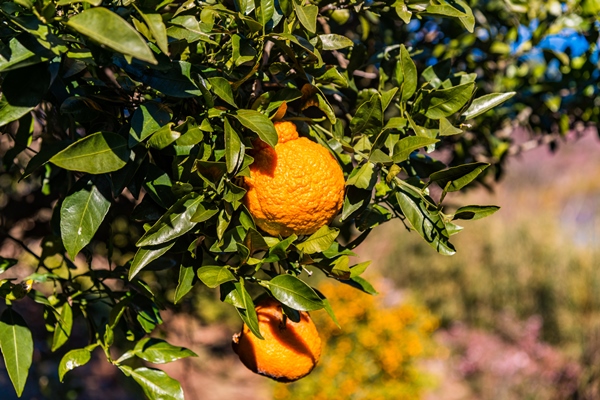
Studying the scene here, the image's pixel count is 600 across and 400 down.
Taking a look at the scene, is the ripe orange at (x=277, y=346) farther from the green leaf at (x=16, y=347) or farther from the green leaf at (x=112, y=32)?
the green leaf at (x=112, y=32)

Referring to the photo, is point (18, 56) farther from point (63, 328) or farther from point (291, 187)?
point (63, 328)

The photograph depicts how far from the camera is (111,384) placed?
13.0ft

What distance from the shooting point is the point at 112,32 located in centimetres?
46

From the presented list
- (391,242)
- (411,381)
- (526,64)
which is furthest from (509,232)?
(526,64)

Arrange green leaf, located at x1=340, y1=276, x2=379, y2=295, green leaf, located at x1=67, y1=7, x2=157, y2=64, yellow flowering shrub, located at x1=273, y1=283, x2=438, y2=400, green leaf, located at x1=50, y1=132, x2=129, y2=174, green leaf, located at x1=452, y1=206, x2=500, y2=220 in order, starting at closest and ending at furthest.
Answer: green leaf, located at x1=67, y1=7, x2=157, y2=64 < green leaf, located at x1=50, y1=132, x2=129, y2=174 < green leaf, located at x1=452, y1=206, x2=500, y2=220 < green leaf, located at x1=340, y1=276, x2=379, y2=295 < yellow flowering shrub, located at x1=273, y1=283, x2=438, y2=400

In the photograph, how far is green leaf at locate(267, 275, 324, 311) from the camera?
0.64m

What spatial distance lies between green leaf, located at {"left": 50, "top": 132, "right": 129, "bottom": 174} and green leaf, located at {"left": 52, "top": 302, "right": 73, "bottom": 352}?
31 cm

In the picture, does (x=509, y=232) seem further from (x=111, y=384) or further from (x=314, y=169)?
(x=314, y=169)

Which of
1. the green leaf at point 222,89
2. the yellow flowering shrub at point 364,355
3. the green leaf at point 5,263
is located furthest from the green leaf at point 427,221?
the yellow flowering shrub at point 364,355

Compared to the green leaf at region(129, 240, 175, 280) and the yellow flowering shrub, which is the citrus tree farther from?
the yellow flowering shrub

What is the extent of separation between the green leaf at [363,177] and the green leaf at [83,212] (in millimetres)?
272

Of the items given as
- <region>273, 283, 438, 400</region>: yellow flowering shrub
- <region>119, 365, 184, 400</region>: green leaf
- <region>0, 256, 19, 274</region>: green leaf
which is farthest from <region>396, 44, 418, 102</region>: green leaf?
<region>273, 283, 438, 400</region>: yellow flowering shrub

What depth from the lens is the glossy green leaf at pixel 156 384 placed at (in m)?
0.74

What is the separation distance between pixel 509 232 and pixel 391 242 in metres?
1.22
